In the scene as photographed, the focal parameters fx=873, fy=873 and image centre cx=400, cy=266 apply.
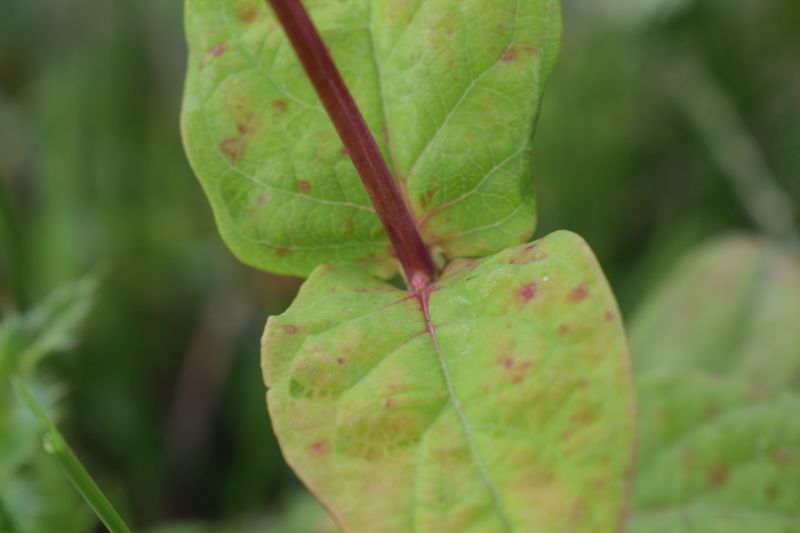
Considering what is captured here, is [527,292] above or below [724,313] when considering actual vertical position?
above

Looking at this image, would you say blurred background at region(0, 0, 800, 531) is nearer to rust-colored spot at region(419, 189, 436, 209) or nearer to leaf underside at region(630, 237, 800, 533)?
leaf underside at region(630, 237, 800, 533)

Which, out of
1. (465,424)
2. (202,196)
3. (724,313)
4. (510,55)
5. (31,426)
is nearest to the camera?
(465,424)

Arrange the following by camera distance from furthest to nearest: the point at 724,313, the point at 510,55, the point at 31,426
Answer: the point at 724,313 → the point at 31,426 → the point at 510,55

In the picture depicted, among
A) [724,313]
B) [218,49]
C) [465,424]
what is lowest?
[724,313]

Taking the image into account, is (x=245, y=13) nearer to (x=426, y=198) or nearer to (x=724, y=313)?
(x=426, y=198)

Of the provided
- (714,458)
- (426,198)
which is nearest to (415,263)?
(426,198)

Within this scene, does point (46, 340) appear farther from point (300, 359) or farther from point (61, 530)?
point (300, 359)

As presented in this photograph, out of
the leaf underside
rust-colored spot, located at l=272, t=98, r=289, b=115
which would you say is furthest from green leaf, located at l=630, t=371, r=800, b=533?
rust-colored spot, located at l=272, t=98, r=289, b=115

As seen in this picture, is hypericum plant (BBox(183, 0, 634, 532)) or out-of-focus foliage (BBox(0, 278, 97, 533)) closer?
hypericum plant (BBox(183, 0, 634, 532))

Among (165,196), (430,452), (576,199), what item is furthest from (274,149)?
(165,196)
